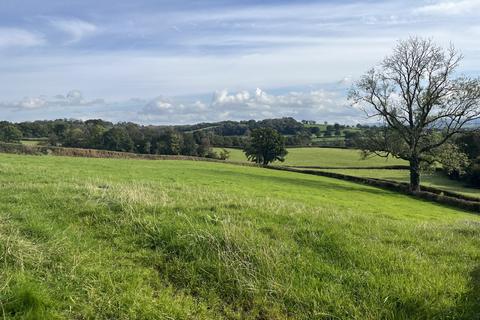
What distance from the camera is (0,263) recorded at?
267 inches

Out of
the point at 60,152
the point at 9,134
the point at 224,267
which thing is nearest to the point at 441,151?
the point at 60,152

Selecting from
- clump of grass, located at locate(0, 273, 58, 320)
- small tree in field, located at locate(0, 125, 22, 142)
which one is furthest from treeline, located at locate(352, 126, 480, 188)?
small tree in field, located at locate(0, 125, 22, 142)

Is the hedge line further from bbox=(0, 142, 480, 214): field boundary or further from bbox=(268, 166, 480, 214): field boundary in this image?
bbox=(268, 166, 480, 214): field boundary

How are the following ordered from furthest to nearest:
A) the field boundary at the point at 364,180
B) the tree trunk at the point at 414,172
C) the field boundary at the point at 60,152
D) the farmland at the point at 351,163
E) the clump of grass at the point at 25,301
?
the farmland at the point at 351,163, the field boundary at the point at 60,152, the tree trunk at the point at 414,172, the field boundary at the point at 364,180, the clump of grass at the point at 25,301

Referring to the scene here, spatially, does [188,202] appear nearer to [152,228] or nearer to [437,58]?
[152,228]

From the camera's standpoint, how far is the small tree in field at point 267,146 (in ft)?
352

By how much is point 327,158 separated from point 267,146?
1583 centimetres

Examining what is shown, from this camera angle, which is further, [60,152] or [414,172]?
[60,152]

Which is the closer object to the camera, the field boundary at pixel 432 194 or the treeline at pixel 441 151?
the field boundary at pixel 432 194

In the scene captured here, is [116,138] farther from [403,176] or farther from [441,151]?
[441,151]

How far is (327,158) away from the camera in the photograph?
110m

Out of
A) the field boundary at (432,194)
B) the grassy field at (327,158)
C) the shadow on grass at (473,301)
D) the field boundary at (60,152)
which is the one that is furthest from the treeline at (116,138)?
the shadow on grass at (473,301)

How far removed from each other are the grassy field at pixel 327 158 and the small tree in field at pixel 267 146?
328cm

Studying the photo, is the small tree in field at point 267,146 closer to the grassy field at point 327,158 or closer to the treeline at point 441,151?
the grassy field at point 327,158
